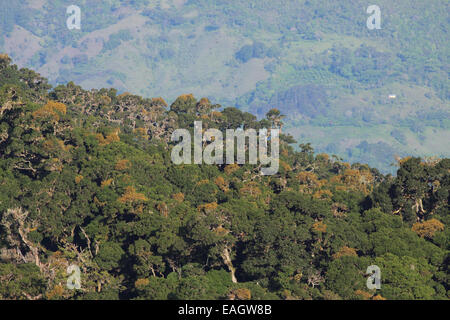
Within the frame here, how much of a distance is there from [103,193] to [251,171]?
19744 millimetres

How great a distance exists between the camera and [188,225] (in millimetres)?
64625

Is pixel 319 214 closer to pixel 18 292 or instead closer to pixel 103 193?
pixel 103 193

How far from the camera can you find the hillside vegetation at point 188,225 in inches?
2354

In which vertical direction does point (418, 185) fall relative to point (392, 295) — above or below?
above

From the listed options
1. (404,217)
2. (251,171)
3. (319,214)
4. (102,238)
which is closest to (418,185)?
(404,217)

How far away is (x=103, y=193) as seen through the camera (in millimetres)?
73188

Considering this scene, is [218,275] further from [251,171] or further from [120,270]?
[251,171]

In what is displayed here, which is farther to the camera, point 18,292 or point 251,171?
point 251,171

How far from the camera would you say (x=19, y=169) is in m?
79.3

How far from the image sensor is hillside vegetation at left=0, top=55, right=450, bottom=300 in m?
59.8

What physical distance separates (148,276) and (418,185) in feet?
92.3
